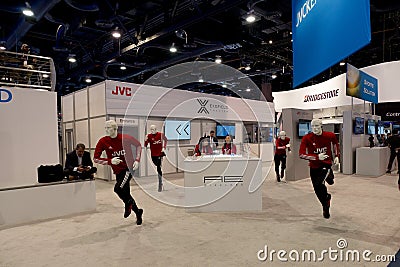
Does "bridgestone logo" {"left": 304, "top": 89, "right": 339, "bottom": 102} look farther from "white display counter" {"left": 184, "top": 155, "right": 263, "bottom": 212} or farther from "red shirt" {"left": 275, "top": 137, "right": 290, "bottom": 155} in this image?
Result: "white display counter" {"left": 184, "top": 155, "right": 263, "bottom": 212}

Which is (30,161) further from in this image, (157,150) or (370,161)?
(370,161)

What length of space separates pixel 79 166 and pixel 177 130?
484cm

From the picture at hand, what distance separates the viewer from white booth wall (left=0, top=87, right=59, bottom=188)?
5086 mm

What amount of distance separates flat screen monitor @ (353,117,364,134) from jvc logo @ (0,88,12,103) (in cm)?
944

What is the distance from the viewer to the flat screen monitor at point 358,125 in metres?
9.19

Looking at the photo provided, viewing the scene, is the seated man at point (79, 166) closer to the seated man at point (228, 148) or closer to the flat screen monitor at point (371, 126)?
the seated man at point (228, 148)

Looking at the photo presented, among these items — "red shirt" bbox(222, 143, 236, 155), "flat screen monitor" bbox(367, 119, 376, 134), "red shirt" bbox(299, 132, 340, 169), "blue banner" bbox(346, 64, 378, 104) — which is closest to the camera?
Result: "red shirt" bbox(299, 132, 340, 169)

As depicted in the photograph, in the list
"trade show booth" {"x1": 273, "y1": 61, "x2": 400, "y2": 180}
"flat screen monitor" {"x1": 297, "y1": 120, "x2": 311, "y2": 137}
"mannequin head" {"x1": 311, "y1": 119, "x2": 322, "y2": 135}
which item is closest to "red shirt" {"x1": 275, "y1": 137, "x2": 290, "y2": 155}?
"trade show booth" {"x1": 273, "y1": 61, "x2": 400, "y2": 180}

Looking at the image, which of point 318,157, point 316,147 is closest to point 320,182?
point 318,157

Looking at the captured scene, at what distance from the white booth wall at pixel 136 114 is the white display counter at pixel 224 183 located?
4.38 metres

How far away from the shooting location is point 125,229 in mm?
3992

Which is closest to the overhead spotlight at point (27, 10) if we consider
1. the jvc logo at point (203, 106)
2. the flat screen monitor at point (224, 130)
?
the jvc logo at point (203, 106)

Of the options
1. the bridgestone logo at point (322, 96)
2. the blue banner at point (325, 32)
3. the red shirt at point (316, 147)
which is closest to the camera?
the blue banner at point (325, 32)

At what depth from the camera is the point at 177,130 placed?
9.83m
